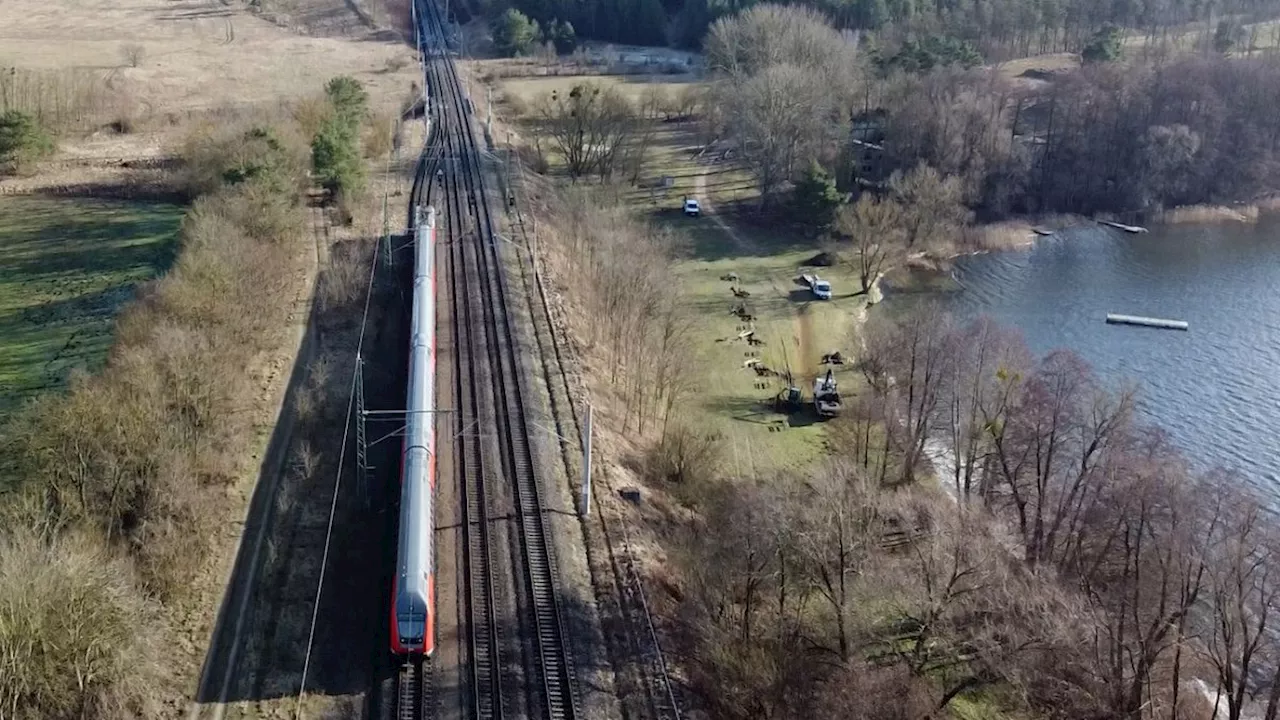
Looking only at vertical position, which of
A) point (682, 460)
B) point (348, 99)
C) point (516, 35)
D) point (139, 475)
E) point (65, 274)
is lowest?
point (682, 460)

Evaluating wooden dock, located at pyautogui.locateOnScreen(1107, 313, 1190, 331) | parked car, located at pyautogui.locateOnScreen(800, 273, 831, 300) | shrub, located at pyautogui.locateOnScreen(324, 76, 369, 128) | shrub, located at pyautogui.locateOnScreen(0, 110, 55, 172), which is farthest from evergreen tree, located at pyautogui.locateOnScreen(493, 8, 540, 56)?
wooden dock, located at pyautogui.locateOnScreen(1107, 313, 1190, 331)

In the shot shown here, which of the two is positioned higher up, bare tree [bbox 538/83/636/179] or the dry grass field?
the dry grass field

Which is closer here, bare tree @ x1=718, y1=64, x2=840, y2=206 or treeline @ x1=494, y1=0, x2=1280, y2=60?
bare tree @ x1=718, y1=64, x2=840, y2=206

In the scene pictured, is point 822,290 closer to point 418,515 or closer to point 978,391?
point 978,391

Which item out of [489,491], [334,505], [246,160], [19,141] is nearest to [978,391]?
[489,491]

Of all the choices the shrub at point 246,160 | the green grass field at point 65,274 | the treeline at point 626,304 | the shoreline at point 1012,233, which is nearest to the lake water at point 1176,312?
the shoreline at point 1012,233

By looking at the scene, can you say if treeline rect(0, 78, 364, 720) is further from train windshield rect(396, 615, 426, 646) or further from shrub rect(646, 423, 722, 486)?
shrub rect(646, 423, 722, 486)
